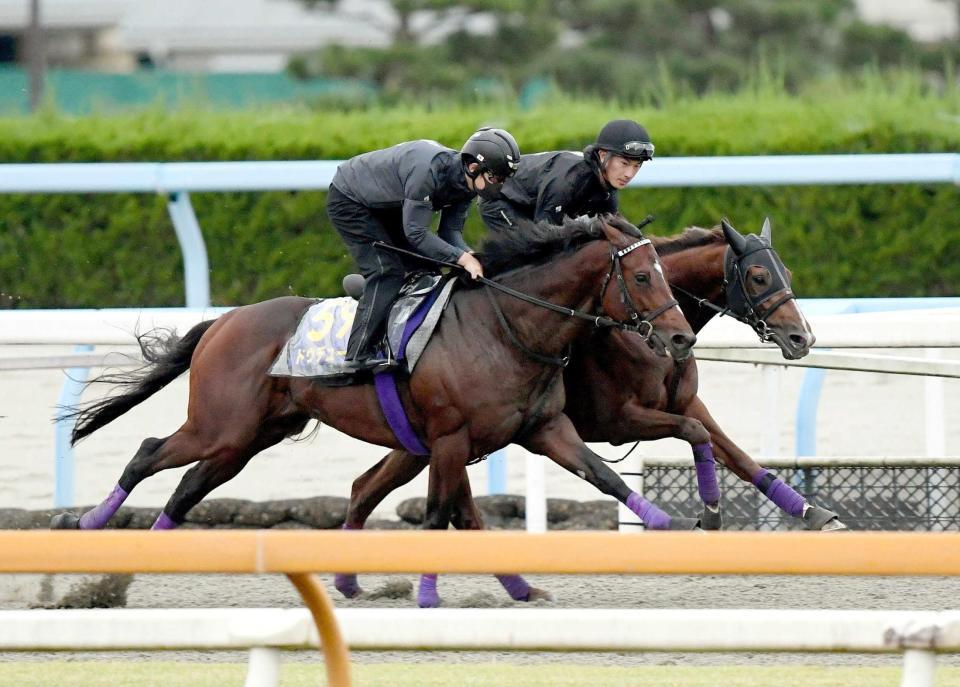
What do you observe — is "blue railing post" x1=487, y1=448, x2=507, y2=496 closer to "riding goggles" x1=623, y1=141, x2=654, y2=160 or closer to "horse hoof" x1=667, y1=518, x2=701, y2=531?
"riding goggles" x1=623, y1=141, x2=654, y2=160

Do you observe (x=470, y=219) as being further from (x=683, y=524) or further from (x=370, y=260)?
(x=683, y=524)

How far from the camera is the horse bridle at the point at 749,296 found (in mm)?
5168

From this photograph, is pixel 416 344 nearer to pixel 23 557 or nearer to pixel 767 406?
pixel 767 406

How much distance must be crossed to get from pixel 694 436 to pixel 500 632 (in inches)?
90.8

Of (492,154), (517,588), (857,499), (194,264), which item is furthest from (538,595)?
(194,264)

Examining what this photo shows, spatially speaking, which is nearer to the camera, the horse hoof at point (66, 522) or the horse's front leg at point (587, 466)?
the horse's front leg at point (587, 466)

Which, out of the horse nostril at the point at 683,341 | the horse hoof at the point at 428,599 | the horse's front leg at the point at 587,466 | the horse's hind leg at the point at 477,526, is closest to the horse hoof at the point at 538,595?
the horse's hind leg at the point at 477,526

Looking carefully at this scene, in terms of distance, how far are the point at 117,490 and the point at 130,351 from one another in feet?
3.52

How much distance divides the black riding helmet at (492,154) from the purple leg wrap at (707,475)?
1.03m

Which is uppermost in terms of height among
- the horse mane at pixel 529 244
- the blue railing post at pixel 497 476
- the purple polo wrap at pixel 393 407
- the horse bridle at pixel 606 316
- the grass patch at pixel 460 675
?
the horse mane at pixel 529 244

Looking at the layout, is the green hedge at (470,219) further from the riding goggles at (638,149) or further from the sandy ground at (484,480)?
the riding goggles at (638,149)

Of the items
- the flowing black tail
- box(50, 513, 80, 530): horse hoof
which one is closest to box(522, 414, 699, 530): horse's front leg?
the flowing black tail

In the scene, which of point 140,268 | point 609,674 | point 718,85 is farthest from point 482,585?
point 718,85

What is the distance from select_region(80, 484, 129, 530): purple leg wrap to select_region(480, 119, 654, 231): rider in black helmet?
1447 mm
